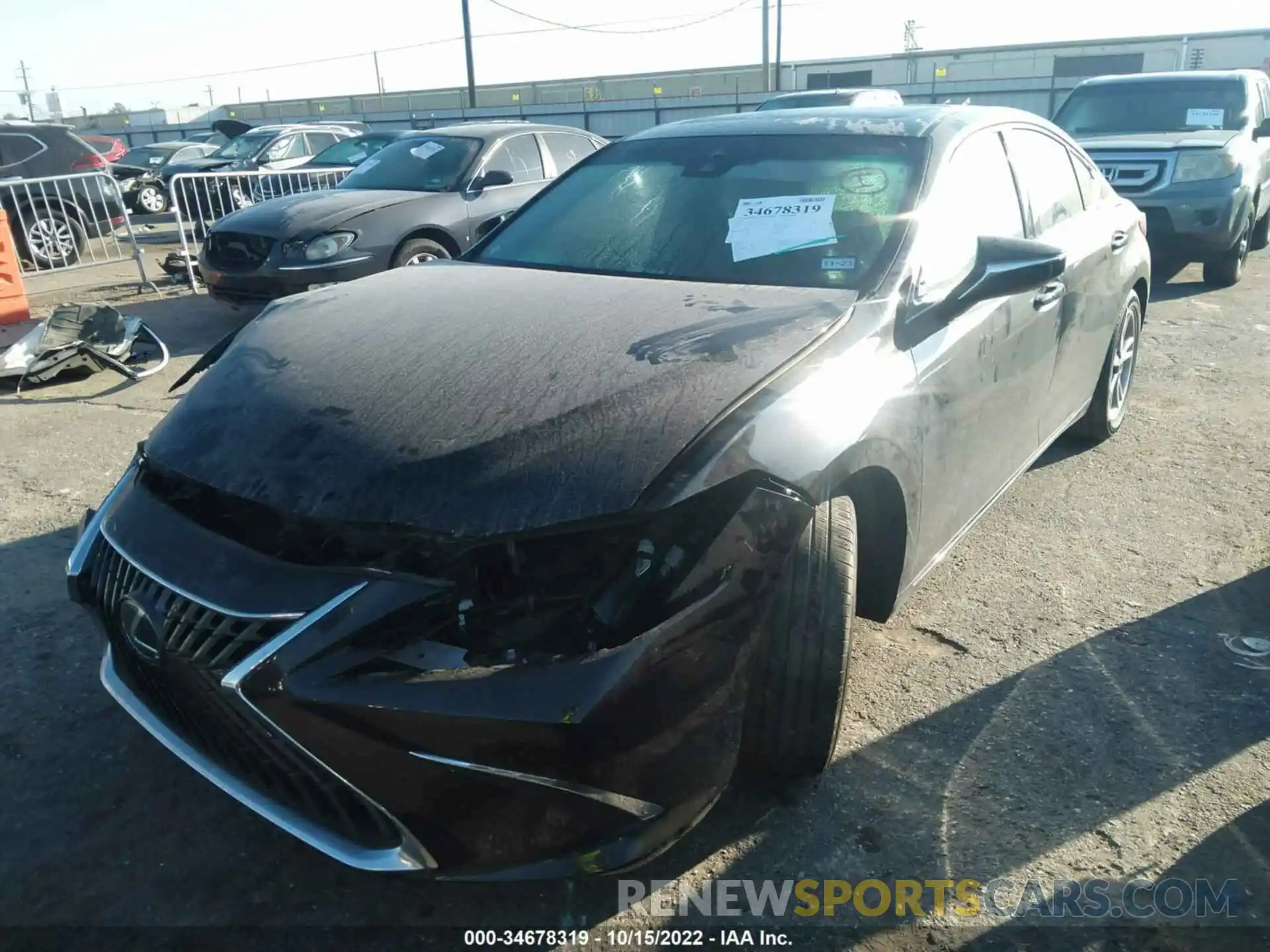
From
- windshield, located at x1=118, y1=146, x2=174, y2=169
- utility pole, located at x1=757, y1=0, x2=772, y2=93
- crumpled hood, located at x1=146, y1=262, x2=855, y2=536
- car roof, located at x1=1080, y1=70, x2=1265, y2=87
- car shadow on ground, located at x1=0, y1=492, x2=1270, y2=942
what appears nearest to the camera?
crumpled hood, located at x1=146, y1=262, x2=855, y2=536

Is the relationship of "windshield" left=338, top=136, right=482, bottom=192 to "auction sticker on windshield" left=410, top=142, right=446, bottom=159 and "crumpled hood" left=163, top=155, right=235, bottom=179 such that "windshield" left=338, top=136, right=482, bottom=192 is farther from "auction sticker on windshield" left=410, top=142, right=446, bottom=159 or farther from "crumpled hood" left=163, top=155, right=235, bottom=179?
"crumpled hood" left=163, top=155, right=235, bottom=179

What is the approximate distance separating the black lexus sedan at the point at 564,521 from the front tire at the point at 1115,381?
5.39 feet

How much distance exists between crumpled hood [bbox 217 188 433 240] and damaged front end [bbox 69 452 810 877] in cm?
546

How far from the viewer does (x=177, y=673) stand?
1.85 m

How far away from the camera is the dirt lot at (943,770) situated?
2115 mm

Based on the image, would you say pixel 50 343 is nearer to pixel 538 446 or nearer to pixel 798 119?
pixel 798 119

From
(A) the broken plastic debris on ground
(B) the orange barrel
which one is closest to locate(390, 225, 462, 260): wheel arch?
(A) the broken plastic debris on ground

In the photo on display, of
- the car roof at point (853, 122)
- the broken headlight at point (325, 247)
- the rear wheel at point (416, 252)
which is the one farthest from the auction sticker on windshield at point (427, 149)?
the car roof at point (853, 122)

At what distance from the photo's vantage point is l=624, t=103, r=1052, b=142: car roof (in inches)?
124

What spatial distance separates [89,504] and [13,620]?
3.60 feet

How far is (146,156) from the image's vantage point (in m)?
22.0

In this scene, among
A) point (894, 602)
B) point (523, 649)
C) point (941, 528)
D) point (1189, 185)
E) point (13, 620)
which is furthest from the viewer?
point (1189, 185)

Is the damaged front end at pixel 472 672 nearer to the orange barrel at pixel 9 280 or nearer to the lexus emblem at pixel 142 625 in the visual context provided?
the lexus emblem at pixel 142 625

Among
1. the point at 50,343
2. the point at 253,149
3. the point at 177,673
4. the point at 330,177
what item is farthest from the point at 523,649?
the point at 253,149
